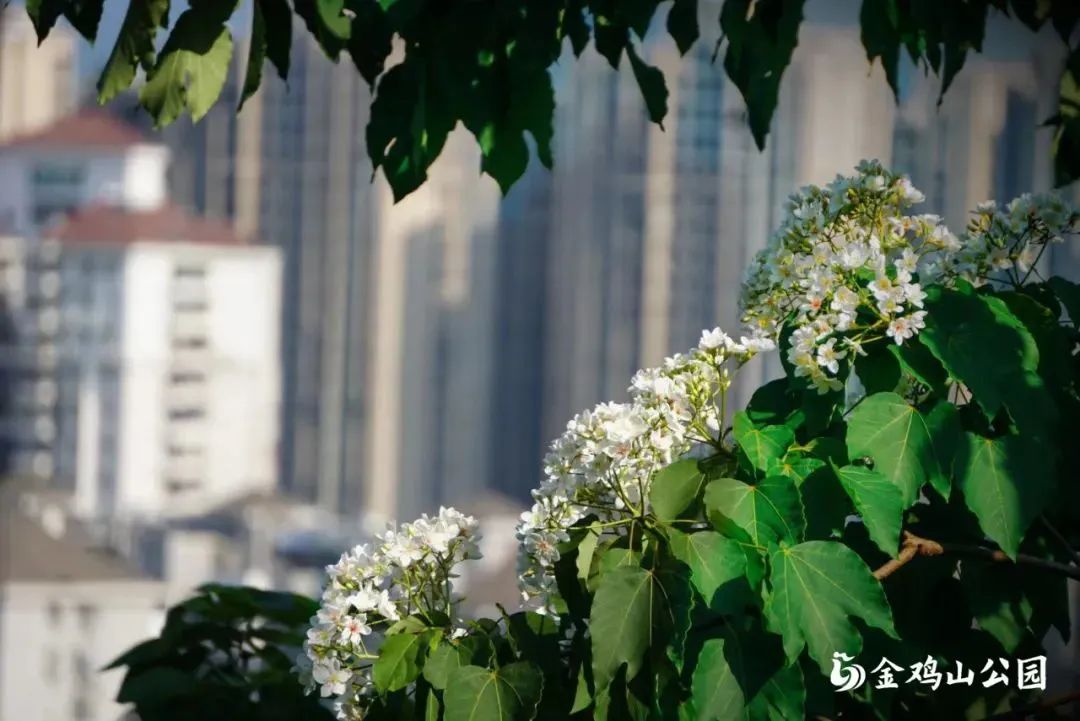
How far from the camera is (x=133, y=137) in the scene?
4088 centimetres

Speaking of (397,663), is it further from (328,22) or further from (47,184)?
(47,184)

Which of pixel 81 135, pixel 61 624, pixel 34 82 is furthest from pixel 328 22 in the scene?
pixel 34 82

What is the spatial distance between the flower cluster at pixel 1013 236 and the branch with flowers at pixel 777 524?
0.08ft

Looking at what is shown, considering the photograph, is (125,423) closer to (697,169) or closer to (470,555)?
(697,169)

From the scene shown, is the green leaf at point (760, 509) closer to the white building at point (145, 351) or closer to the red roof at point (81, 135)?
the white building at point (145, 351)

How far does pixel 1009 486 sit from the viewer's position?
0.97 m

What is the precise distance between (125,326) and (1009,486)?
38799mm

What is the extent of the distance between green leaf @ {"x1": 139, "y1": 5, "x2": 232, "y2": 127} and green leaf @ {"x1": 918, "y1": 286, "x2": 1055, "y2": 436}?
55 centimetres

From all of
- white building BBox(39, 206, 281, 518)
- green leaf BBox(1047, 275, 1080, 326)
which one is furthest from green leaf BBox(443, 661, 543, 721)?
white building BBox(39, 206, 281, 518)

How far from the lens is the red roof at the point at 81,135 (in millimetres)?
39812

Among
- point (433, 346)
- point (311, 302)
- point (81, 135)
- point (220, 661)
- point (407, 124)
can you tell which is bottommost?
point (433, 346)

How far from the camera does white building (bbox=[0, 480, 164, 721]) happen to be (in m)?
28.8

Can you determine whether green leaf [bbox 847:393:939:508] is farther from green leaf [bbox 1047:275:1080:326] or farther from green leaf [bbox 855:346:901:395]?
green leaf [bbox 1047:275:1080:326]

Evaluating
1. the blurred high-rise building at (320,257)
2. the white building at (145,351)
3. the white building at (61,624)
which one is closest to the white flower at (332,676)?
the white building at (61,624)
